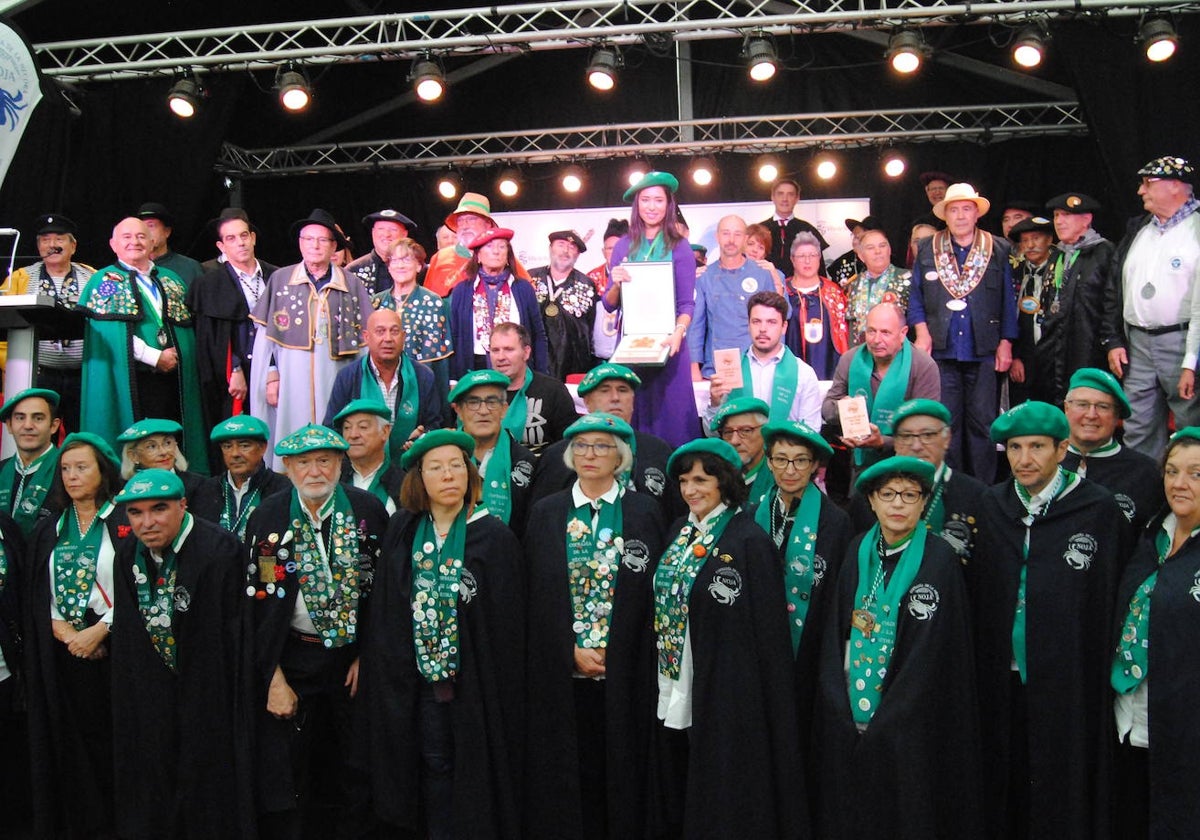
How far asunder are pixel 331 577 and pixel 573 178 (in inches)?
285

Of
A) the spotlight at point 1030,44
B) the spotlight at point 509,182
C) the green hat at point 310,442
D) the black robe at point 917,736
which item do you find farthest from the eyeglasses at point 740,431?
the spotlight at point 509,182

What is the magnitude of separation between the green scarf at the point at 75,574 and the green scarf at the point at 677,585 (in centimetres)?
247

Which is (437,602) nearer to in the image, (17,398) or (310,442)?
(310,442)

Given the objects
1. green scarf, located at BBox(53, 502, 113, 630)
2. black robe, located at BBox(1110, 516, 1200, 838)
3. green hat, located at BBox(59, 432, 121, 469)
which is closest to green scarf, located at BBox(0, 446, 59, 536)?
green hat, located at BBox(59, 432, 121, 469)

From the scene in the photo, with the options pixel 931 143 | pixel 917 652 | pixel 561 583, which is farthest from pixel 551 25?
pixel 917 652

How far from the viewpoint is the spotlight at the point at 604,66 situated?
7551 millimetres

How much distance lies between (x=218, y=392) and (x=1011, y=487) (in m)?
4.80

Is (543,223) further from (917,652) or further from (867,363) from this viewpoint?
(917,652)

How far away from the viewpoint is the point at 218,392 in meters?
6.94

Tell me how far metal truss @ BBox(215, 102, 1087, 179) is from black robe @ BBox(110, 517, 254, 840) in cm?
651

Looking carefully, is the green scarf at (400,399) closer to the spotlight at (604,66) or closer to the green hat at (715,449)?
the green hat at (715,449)

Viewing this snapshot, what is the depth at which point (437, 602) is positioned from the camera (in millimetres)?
4152

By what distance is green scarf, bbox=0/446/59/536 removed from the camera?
17.2 feet

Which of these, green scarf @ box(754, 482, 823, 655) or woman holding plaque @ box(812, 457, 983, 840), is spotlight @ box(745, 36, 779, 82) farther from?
woman holding plaque @ box(812, 457, 983, 840)
